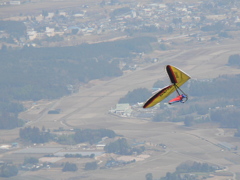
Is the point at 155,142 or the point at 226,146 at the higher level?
the point at 155,142

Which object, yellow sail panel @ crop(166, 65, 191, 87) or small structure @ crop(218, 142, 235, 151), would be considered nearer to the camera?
yellow sail panel @ crop(166, 65, 191, 87)

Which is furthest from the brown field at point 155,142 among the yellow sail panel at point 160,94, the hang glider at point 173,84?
the hang glider at point 173,84

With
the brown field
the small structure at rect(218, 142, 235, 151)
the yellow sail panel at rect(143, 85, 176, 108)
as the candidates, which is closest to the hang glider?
the yellow sail panel at rect(143, 85, 176, 108)

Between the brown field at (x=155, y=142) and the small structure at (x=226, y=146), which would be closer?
the brown field at (x=155, y=142)

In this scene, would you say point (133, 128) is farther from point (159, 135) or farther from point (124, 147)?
point (124, 147)

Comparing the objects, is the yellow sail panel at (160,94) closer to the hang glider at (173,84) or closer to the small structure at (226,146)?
the hang glider at (173,84)

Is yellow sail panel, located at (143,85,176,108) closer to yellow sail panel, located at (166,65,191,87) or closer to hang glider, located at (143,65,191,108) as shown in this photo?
hang glider, located at (143,65,191,108)

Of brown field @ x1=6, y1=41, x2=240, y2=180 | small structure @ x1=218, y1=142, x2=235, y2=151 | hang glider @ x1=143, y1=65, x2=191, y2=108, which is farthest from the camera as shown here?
small structure @ x1=218, y1=142, x2=235, y2=151

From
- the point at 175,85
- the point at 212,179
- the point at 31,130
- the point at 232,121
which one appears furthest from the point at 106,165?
the point at 175,85

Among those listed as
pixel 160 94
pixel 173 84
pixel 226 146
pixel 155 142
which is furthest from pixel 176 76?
pixel 155 142

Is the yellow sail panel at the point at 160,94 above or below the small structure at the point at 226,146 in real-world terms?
above

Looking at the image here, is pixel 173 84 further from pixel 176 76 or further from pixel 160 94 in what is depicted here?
pixel 160 94
